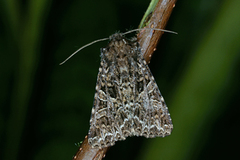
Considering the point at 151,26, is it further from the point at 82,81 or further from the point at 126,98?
the point at 82,81

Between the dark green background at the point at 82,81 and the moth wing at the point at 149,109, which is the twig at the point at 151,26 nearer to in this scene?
the moth wing at the point at 149,109

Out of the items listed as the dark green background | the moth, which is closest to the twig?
the moth

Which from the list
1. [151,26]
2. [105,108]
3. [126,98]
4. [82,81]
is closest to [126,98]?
[126,98]

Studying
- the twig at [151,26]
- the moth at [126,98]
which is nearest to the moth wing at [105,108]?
the moth at [126,98]

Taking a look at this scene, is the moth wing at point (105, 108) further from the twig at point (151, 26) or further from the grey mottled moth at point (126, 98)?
the twig at point (151, 26)

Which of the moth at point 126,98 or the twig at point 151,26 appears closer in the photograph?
the twig at point 151,26

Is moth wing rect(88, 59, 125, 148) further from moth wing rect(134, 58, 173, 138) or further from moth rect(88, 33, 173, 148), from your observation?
moth wing rect(134, 58, 173, 138)
